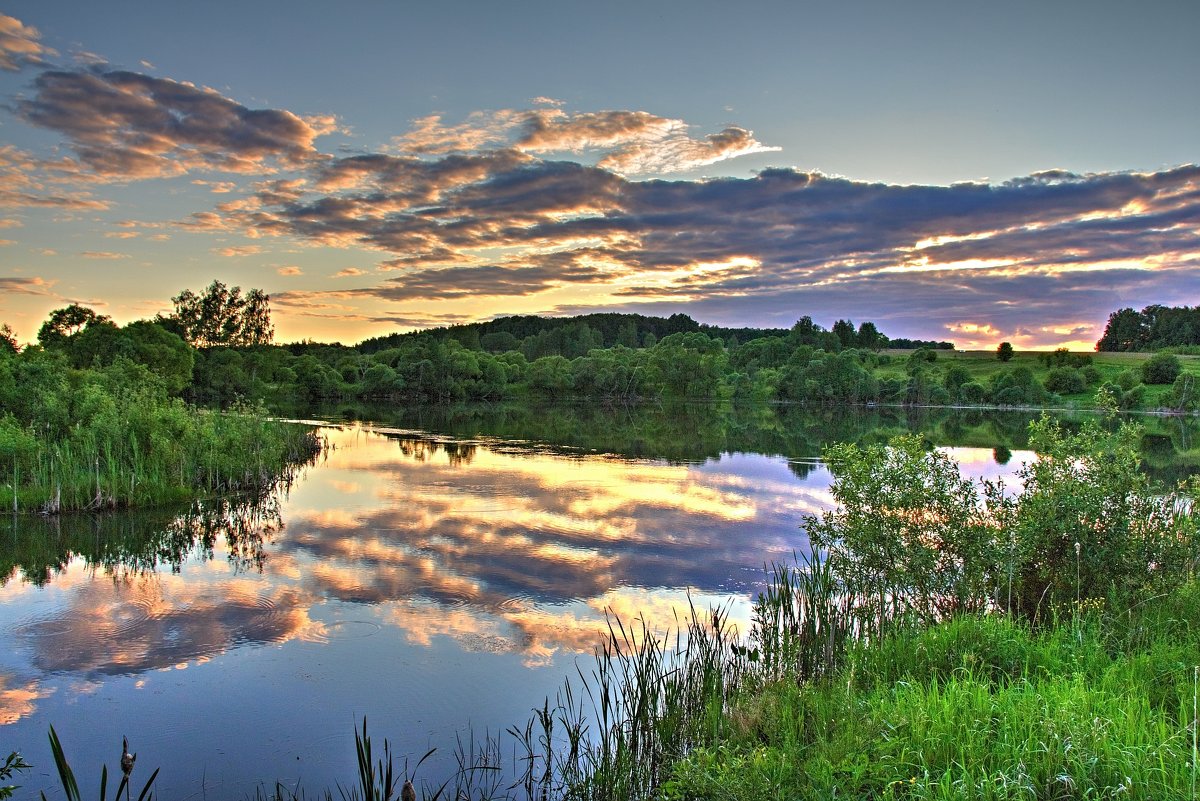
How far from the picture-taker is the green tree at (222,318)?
103188 mm

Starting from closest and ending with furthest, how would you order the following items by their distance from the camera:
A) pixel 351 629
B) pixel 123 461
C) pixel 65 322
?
pixel 351 629, pixel 123 461, pixel 65 322

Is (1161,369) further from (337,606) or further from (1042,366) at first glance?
(337,606)

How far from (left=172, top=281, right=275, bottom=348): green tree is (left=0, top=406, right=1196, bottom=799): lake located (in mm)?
88928

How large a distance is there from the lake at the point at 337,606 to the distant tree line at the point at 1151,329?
15199 cm

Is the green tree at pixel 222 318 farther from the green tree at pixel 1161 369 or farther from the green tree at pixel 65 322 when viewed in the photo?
the green tree at pixel 1161 369

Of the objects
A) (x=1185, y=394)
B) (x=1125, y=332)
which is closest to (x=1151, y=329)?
(x=1125, y=332)

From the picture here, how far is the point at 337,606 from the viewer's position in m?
13.3

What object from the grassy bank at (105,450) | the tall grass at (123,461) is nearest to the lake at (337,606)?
the tall grass at (123,461)

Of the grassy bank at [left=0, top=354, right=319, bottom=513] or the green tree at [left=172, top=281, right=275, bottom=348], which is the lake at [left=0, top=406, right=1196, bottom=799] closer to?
the grassy bank at [left=0, top=354, right=319, bottom=513]

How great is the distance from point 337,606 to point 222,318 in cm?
10841

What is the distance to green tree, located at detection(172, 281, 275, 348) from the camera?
10319cm

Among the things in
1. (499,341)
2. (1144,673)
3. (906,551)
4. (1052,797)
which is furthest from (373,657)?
(499,341)

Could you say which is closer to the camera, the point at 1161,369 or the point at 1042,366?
the point at 1161,369

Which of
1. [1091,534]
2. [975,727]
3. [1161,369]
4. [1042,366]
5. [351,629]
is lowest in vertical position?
[351,629]
